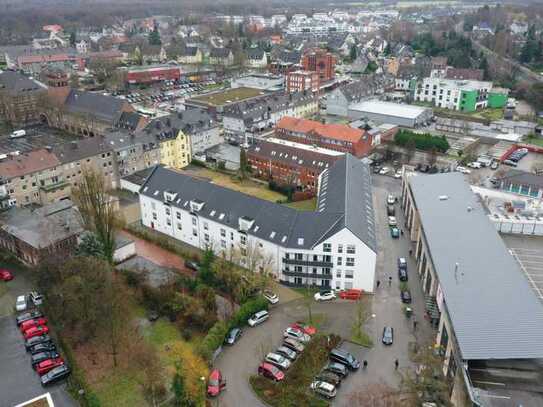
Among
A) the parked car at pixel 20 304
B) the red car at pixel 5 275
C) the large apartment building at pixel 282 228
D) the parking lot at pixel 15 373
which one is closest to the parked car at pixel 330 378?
the large apartment building at pixel 282 228

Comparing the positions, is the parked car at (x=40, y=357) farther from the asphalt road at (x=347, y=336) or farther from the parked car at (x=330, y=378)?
the parked car at (x=330, y=378)

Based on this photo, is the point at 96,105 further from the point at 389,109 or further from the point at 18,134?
the point at 389,109

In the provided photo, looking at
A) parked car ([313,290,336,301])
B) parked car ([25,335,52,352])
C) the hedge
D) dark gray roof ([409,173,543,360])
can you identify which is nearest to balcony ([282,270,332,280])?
parked car ([313,290,336,301])

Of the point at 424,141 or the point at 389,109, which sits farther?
the point at 389,109

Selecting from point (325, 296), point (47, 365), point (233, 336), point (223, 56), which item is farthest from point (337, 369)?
point (223, 56)

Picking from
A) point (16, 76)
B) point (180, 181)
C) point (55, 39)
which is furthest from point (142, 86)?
point (55, 39)

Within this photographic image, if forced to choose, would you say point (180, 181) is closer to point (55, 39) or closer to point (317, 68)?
point (317, 68)

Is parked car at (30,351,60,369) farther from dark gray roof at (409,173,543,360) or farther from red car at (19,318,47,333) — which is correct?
dark gray roof at (409,173,543,360)
